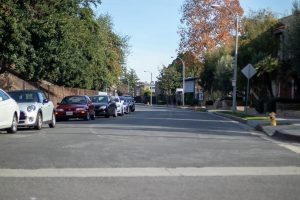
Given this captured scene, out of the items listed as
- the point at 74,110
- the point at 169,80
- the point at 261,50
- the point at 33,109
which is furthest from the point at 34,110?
the point at 169,80

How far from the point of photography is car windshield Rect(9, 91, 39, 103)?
21.0 metres

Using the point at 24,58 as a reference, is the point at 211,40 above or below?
above

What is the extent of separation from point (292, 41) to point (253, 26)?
14824 millimetres

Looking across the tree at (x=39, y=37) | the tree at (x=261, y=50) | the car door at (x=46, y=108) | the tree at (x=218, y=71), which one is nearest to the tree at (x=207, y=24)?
the tree at (x=218, y=71)

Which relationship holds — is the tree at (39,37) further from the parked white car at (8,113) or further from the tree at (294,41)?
the tree at (294,41)

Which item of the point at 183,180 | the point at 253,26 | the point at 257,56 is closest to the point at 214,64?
the point at 253,26

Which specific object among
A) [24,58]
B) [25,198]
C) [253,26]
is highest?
[253,26]

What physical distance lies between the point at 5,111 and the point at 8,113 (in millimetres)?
290

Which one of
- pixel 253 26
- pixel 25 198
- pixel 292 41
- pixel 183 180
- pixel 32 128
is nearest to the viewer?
pixel 25 198

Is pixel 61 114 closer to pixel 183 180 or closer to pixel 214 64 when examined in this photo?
pixel 183 180

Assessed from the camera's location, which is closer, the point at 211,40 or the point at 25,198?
the point at 25,198

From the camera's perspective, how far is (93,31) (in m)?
50.8

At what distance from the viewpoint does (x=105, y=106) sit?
33562 millimetres

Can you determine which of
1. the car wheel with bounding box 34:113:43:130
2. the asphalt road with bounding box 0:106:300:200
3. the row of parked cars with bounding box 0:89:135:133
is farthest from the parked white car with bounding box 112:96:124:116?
the asphalt road with bounding box 0:106:300:200
